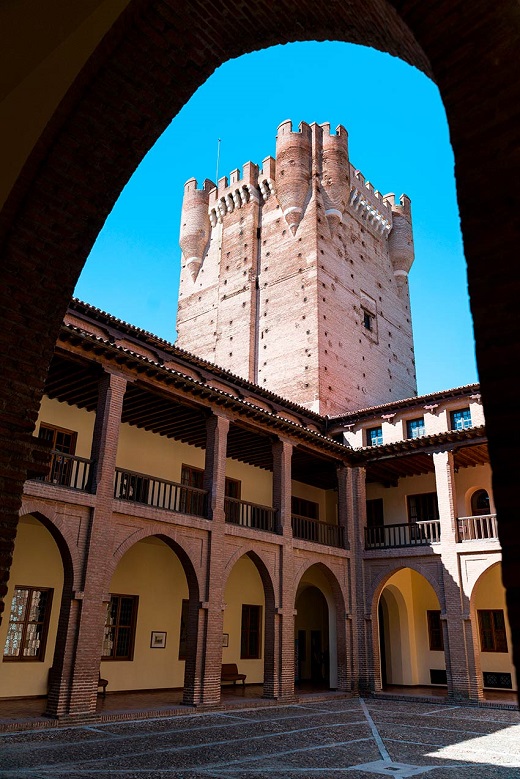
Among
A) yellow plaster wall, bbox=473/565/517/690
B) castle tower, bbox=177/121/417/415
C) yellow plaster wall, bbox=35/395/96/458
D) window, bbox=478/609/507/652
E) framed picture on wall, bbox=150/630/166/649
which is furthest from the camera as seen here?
castle tower, bbox=177/121/417/415

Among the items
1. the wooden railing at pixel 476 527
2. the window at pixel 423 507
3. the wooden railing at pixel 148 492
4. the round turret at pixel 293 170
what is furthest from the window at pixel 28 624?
the round turret at pixel 293 170

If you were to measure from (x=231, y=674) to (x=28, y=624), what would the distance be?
241 inches

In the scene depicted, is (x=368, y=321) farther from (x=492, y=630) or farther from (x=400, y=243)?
(x=492, y=630)

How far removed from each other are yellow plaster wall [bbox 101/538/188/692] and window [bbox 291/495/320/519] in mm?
5670

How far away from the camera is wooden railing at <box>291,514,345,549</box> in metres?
20.3

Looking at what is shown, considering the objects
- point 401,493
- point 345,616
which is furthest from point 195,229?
point 345,616

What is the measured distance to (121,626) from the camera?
16.7 metres

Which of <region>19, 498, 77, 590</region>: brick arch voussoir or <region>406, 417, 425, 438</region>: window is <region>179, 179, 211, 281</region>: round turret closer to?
<region>406, 417, 425, 438</region>: window

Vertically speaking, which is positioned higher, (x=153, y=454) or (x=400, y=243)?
(x=400, y=243)

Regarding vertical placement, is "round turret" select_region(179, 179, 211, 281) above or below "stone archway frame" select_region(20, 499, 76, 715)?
above

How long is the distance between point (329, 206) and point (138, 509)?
69.6 feet

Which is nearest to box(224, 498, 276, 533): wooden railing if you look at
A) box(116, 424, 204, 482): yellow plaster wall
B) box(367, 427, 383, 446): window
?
box(116, 424, 204, 482): yellow plaster wall

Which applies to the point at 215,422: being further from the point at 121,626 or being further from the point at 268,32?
the point at 268,32

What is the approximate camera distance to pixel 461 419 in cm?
2156
